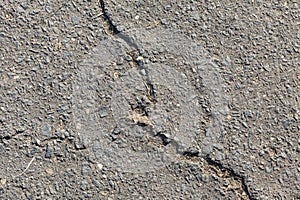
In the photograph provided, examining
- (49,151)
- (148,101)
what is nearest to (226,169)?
(148,101)

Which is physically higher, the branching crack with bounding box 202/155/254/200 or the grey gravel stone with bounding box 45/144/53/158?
the branching crack with bounding box 202/155/254/200

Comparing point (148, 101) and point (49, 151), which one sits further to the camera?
point (148, 101)

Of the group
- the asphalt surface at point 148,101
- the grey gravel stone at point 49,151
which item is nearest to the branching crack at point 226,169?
the asphalt surface at point 148,101

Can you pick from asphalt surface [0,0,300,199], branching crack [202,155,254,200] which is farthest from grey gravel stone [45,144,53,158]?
branching crack [202,155,254,200]

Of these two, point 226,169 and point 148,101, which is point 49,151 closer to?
point 148,101

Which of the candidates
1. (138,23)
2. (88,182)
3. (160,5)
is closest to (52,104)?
(88,182)

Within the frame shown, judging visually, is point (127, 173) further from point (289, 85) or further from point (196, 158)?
point (289, 85)

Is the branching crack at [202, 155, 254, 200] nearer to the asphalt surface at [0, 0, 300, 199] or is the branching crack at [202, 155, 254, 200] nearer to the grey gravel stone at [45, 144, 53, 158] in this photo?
the asphalt surface at [0, 0, 300, 199]

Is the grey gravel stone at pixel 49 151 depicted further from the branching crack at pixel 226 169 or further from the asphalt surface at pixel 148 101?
the branching crack at pixel 226 169

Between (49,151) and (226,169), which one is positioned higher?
(226,169)

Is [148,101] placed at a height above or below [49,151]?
above
